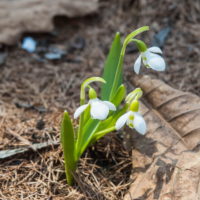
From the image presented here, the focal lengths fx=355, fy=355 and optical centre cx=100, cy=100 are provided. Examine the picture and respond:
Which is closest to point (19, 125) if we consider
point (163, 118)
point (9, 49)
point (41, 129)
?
point (41, 129)

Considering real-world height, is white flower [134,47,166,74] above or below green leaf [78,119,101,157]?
above

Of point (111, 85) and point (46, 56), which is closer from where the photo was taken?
point (111, 85)

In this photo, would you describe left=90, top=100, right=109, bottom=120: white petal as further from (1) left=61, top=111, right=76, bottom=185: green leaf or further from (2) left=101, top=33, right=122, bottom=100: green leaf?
(2) left=101, top=33, right=122, bottom=100: green leaf

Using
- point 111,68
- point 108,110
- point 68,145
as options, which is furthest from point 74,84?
point 108,110

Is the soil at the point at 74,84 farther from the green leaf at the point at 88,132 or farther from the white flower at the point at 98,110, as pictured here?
the white flower at the point at 98,110

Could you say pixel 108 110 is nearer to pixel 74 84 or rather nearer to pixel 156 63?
pixel 156 63

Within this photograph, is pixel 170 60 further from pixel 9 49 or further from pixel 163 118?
pixel 9 49

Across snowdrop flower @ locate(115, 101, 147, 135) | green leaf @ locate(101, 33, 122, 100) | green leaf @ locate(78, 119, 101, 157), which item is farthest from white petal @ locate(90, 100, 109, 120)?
green leaf @ locate(101, 33, 122, 100)
